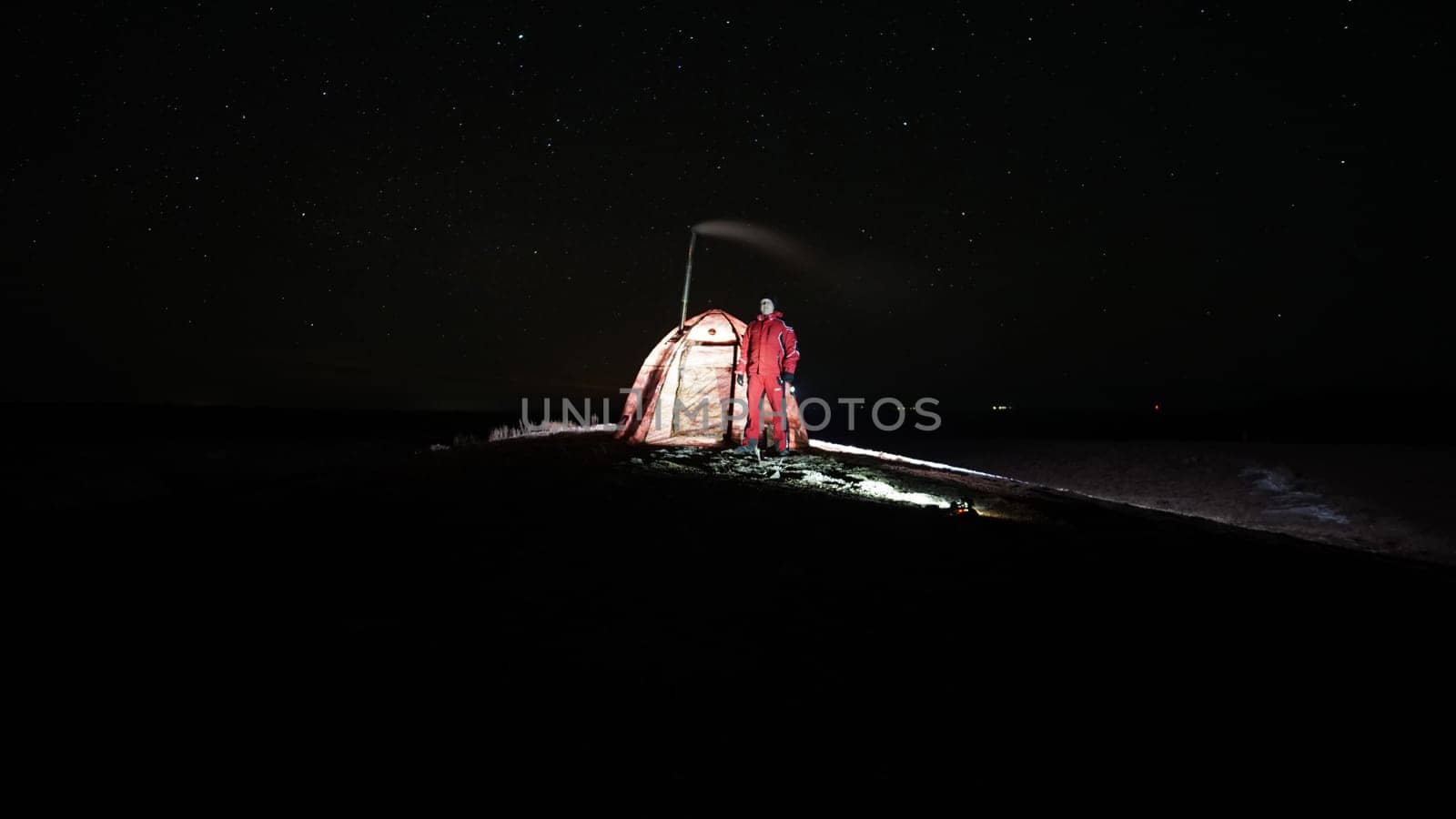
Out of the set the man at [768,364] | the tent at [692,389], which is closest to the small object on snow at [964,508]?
the man at [768,364]

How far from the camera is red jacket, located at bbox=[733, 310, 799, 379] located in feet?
39.1

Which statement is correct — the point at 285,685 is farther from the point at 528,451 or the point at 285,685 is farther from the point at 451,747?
the point at 528,451

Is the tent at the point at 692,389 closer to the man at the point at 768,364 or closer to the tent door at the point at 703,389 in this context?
the tent door at the point at 703,389

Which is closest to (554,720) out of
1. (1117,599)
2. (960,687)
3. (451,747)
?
(451,747)

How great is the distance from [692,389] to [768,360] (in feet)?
8.77

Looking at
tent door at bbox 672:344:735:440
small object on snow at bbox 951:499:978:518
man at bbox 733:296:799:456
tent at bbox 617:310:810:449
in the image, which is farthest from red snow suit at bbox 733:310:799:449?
small object on snow at bbox 951:499:978:518

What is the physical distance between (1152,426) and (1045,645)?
4002 centimetres

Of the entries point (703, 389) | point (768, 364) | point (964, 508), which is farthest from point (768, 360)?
point (964, 508)

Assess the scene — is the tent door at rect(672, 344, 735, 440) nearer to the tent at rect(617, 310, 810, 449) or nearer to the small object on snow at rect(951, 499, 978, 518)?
the tent at rect(617, 310, 810, 449)

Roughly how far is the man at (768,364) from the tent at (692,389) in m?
1.41

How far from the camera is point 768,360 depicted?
1196 centimetres

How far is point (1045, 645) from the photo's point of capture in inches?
167

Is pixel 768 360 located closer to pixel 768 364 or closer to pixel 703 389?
pixel 768 364

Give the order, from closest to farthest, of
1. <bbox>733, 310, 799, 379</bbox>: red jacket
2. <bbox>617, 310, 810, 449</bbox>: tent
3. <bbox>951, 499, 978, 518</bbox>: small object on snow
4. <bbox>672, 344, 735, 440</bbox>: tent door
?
<bbox>951, 499, 978, 518</bbox>: small object on snow < <bbox>733, 310, 799, 379</bbox>: red jacket < <bbox>617, 310, 810, 449</bbox>: tent < <bbox>672, 344, 735, 440</bbox>: tent door
